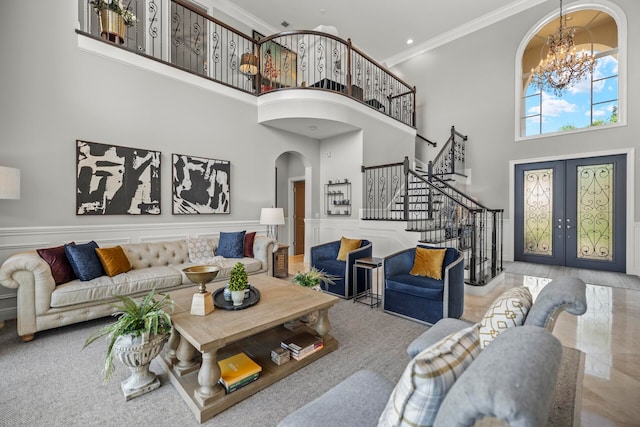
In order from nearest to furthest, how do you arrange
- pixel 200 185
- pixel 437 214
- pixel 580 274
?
pixel 200 185 → pixel 580 274 → pixel 437 214

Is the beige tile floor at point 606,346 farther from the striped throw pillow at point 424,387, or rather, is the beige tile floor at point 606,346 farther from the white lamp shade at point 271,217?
the white lamp shade at point 271,217

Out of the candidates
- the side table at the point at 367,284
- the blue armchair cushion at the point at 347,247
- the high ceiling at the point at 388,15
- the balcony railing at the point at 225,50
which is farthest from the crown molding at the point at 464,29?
the side table at the point at 367,284

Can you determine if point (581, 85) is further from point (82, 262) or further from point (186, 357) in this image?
point (82, 262)

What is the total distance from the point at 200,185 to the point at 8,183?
7.35ft

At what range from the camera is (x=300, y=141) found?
21.1ft

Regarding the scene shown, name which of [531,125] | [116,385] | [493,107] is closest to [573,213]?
[531,125]

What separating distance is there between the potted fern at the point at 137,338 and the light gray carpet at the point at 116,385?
91 mm

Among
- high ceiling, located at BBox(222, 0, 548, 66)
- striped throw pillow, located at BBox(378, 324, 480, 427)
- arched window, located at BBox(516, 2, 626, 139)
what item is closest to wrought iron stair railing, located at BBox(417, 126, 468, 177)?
arched window, located at BBox(516, 2, 626, 139)

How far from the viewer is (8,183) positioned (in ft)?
9.27

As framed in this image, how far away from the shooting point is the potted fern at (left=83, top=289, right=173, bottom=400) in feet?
6.00

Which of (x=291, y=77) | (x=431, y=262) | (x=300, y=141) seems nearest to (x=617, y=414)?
(x=431, y=262)

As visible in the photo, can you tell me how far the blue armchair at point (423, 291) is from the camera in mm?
2977

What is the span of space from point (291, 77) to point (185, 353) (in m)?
7.40

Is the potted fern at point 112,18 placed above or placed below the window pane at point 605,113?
above
